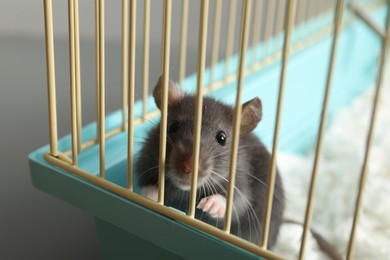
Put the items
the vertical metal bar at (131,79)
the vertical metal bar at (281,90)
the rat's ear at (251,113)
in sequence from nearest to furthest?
1. the vertical metal bar at (281,90)
2. the vertical metal bar at (131,79)
3. the rat's ear at (251,113)

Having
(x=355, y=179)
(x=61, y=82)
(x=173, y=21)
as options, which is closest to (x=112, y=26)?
(x=61, y=82)

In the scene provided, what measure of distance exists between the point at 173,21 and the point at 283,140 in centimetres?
61

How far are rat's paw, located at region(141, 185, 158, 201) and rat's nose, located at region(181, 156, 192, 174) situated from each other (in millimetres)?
132

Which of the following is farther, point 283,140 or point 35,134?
point 283,140

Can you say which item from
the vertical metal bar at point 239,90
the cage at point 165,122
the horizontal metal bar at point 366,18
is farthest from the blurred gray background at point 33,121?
the horizontal metal bar at point 366,18

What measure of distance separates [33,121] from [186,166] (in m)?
0.81

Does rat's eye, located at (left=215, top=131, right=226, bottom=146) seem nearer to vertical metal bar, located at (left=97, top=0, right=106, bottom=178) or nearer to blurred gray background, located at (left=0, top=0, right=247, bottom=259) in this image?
vertical metal bar, located at (left=97, top=0, right=106, bottom=178)

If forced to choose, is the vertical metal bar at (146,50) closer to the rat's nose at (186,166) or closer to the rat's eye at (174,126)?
the rat's eye at (174,126)

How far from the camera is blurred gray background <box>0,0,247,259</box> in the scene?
1551mm

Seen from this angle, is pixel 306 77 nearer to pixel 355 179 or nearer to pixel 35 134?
pixel 355 179

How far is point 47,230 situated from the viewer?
1592 mm

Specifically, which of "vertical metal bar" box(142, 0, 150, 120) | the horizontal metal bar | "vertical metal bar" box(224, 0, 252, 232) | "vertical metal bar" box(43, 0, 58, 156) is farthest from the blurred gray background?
the horizontal metal bar

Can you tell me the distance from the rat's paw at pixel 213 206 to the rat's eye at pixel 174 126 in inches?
6.6

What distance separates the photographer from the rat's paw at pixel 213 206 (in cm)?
109
